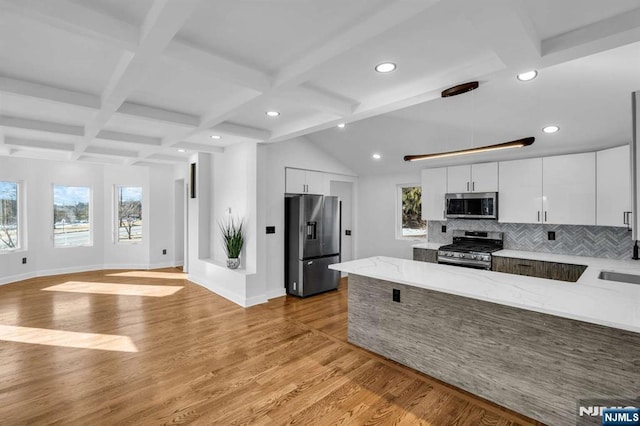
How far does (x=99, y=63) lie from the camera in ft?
8.05

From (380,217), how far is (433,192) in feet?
4.35

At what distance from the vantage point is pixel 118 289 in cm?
564

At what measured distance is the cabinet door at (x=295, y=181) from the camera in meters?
5.33

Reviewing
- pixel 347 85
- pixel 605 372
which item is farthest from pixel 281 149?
pixel 605 372

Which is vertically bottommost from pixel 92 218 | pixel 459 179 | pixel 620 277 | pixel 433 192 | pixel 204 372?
pixel 204 372

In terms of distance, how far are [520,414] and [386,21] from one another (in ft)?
8.96

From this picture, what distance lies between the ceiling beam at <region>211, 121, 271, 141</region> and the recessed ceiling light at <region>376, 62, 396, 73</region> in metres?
2.34

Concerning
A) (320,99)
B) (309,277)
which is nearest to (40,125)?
(320,99)

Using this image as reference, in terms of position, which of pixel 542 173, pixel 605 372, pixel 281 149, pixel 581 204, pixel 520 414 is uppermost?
pixel 281 149

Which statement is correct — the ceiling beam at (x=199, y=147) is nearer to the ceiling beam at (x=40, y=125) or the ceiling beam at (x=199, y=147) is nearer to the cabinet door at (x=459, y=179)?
the ceiling beam at (x=40, y=125)

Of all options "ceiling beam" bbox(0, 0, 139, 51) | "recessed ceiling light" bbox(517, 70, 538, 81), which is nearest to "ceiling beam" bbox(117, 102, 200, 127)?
"ceiling beam" bbox(0, 0, 139, 51)

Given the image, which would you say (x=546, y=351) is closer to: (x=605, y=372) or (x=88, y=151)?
(x=605, y=372)

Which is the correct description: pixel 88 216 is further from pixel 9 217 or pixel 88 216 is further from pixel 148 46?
pixel 148 46

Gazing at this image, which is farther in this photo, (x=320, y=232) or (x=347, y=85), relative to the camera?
(x=320, y=232)
